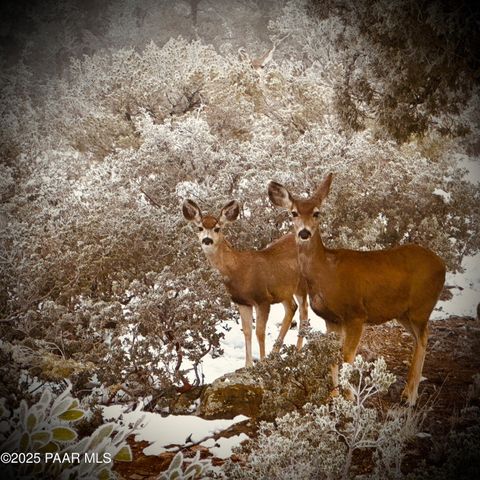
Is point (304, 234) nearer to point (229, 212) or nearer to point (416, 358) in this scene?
point (229, 212)

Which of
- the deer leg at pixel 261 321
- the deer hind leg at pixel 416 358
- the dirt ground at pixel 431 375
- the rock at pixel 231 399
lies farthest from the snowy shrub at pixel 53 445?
the deer leg at pixel 261 321

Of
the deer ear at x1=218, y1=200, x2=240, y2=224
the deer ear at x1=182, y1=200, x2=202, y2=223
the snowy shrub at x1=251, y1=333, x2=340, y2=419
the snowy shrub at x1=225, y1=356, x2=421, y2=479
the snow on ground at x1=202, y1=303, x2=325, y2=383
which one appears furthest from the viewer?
the snow on ground at x1=202, y1=303, x2=325, y2=383

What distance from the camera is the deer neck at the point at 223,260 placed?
626cm

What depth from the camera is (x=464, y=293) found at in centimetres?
879

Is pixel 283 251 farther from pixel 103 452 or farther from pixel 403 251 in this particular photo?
pixel 103 452

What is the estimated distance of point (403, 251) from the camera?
17.5ft

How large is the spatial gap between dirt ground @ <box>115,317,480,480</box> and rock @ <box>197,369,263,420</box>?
260 millimetres

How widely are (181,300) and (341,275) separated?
7.19 ft

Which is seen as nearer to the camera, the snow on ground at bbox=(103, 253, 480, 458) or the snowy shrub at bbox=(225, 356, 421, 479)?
the snowy shrub at bbox=(225, 356, 421, 479)

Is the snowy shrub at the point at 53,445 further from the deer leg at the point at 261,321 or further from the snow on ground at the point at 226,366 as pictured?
the deer leg at the point at 261,321

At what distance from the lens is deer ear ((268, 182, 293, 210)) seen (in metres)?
5.25

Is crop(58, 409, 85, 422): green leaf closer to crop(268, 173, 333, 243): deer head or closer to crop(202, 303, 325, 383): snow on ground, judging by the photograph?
crop(268, 173, 333, 243): deer head

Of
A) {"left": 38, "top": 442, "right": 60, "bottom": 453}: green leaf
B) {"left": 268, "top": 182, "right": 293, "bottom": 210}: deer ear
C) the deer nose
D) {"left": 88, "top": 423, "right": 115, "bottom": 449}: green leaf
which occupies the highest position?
{"left": 268, "top": 182, "right": 293, "bottom": 210}: deer ear

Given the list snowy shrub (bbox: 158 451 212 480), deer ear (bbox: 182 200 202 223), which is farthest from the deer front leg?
deer ear (bbox: 182 200 202 223)
